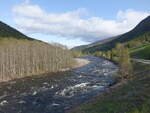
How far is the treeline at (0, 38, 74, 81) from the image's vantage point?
117 metres

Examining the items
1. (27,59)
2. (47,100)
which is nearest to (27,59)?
(27,59)

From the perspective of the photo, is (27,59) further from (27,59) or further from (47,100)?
(47,100)

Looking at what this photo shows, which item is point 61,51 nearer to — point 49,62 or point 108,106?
point 49,62

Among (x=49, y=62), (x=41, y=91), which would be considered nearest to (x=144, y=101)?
(x=41, y=91)

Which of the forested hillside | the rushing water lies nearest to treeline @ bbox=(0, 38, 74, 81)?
the forested hillside

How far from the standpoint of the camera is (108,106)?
41219mm

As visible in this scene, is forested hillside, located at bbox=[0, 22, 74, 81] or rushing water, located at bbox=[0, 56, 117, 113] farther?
forested hillside, located at bbox=[0, 22, 74, 81]

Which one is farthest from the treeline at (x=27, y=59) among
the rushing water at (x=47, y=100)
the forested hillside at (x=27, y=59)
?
the rushing water at (x=47, y=100)

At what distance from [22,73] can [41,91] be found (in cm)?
5059

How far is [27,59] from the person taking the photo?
132375 mm

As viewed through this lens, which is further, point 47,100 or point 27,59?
point 27,59

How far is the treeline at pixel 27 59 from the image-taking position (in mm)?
117081

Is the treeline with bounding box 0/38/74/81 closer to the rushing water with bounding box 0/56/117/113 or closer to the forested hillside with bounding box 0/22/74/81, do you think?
the forested hillside with bounding box 0/22/74/81

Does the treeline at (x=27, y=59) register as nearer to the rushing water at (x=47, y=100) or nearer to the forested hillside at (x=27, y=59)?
the forested hillside at (x=27, y=59)
